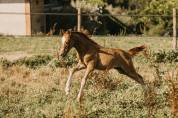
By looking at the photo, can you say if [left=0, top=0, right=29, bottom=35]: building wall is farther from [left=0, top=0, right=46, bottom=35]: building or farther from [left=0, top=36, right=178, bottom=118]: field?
[left=0, top=36, right=178, bottom=118]: field

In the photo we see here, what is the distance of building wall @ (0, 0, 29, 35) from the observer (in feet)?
83.2

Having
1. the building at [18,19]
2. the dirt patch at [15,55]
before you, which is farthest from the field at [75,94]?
the building at [18,19]

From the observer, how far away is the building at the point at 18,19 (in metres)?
25.3

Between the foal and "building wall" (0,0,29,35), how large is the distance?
625 inches

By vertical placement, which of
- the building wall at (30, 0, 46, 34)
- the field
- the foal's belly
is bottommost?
the building wall at (30, 0, 46, 34)

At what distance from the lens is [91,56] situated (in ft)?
30.8

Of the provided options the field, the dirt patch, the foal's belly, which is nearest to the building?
the dirt patch

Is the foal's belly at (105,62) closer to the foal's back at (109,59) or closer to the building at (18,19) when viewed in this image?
the foal's back at (109,59)

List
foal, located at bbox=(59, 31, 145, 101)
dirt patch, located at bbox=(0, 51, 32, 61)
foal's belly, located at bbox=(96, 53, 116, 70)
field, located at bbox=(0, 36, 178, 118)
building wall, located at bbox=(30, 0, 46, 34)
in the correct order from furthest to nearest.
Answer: building wall, located at bbox=(30, 0, 46, 34), dirt patch, located at bbox=(0, 51, 32, 61), foal's belly, located at bbox=(96, 53, 116, 70), foal, located at bbox=(59, 31, 145, 101), field, located at bbox=(0, 36, 178, 118)

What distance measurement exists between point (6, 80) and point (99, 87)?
7.50 feet

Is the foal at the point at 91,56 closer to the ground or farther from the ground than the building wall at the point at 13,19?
farther from the ground

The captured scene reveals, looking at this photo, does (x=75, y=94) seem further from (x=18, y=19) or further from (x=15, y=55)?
(x=18, y=19)

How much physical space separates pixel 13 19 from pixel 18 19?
231 millimetres

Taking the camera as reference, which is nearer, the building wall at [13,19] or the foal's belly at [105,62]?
the foal's belly at [105,62]
